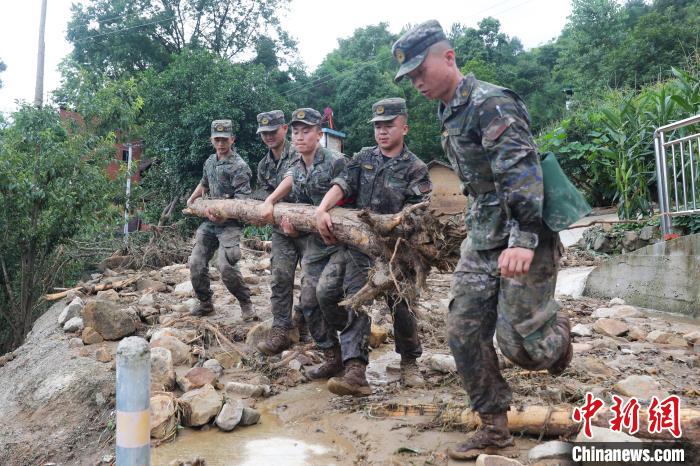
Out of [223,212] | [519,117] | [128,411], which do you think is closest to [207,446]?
[128,411]

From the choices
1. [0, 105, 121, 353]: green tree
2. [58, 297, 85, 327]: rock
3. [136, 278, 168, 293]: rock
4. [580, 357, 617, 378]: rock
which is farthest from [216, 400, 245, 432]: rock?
[0, 105, 121, 353]: green tree

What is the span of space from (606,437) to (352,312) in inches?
78.1

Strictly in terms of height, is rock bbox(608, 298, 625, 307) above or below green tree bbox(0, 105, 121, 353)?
below

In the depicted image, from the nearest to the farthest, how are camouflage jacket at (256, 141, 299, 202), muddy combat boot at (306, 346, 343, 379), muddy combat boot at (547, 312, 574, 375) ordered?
1. muddy combat boot at (547, 312, 574, 375)
2. muddy combat boot at (306, 346, 343, 379)
3. camouflage jacket at (256, 141, 299, 202)

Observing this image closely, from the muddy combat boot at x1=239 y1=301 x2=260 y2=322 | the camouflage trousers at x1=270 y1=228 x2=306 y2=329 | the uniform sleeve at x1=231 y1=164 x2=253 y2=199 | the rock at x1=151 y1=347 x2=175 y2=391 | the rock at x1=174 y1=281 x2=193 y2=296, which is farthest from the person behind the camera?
the rock at x1=174 y1=281 x2=193 y2=296

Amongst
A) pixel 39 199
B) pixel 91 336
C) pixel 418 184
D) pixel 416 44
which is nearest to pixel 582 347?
pixel 418 184

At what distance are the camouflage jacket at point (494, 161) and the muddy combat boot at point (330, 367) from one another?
2.02 m

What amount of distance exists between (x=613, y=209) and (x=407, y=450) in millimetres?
11096

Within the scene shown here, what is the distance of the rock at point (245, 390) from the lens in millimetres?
4320

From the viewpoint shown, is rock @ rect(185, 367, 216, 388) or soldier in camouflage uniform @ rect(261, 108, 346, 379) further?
soldier in camouflage uniform @ rect(261, 108, 346, 379)

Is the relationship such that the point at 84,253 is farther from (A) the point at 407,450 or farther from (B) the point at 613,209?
(B) the point at 613,209

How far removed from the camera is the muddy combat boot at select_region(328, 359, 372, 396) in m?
3.97

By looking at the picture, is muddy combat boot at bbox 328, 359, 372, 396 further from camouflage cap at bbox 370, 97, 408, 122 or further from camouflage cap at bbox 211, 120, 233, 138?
camouflage cap at bbox 211, 120, 233, 138

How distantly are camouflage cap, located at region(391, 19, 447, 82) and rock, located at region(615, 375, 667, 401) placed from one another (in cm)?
227
